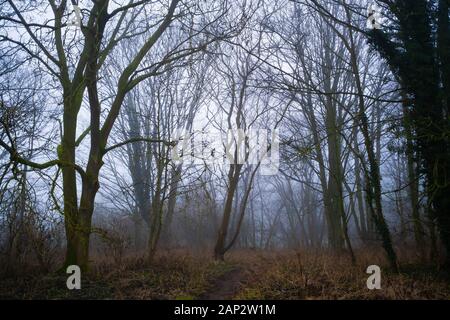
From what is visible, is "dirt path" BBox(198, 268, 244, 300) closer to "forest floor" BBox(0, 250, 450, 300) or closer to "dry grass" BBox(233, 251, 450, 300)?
"forest floor" BBox(0, 250, 450, 300)

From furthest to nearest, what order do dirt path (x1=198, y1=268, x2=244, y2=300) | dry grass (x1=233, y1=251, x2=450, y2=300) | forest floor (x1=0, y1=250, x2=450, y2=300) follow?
dirt path (x1=198, y1=268, x2=244, y2=300), forest floor (x1=0, y1=250, x2=450, y2=300), dry grass (x1=233, y1=251, x2=450, y2=300)

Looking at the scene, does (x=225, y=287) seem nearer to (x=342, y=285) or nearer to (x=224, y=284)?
(x=224, y=284)

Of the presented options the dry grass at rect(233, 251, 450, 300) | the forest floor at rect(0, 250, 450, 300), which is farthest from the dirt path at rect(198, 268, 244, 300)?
the dry grass at rect(233, 251, 450, 300)

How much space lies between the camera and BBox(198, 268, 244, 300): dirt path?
6.78 m

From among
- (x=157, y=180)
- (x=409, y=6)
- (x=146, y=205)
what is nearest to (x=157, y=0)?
(x=157, y=180)

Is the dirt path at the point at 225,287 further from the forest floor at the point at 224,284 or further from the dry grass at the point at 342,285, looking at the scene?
the dry grass at the point at 342,285

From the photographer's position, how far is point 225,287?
25.3ft

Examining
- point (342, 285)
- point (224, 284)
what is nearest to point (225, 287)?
point (224, 284)

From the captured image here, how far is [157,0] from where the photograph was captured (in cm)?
759

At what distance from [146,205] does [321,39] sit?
12.0 m

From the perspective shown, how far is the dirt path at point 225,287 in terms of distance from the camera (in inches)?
267

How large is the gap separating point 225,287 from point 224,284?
1.15ft

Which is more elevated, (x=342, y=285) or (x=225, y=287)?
(x=342, y=285)
